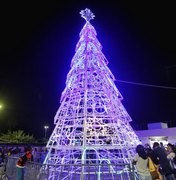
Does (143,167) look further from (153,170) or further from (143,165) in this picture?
(153,170)

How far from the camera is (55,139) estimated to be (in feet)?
25.8

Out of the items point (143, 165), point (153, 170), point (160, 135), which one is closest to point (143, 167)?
point (143, 165)

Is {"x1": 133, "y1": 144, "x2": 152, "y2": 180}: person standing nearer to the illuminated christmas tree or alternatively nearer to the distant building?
the illuminated christmas tree

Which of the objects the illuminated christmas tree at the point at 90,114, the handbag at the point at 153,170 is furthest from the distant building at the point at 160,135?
the handbag at the point at 153,170

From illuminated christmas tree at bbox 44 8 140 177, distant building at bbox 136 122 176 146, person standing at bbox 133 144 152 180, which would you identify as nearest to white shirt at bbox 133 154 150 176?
person standing at bbox 133 144 152 180

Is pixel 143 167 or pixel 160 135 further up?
pixel 160 135

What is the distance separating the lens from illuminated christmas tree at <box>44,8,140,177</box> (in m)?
7.46

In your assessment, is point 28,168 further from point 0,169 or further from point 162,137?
point 162,137

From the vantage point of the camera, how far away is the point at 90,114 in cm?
783

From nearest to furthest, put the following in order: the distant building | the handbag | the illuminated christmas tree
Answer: the handbag < the illuminated christmas tree < the distant building

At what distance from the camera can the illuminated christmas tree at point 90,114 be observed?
7465 millimetres

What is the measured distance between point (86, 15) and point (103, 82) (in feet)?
15.9

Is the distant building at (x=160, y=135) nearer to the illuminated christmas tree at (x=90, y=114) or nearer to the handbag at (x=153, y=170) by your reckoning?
the illuminated christmas tree at (x=90, y=114)

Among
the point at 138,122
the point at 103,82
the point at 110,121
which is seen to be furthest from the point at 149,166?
the point at 138,122
